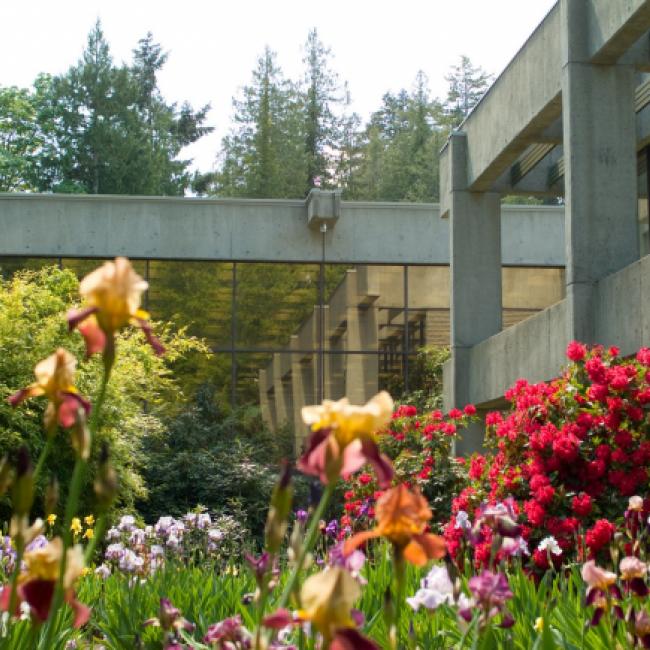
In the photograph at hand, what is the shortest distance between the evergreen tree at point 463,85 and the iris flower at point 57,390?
2160 inches

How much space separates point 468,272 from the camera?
15977 millimetres

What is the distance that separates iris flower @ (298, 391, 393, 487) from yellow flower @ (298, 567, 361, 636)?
0.16 metres

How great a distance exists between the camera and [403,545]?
137 centimetres

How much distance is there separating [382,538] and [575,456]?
168 cm

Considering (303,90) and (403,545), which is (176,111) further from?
(403,545)

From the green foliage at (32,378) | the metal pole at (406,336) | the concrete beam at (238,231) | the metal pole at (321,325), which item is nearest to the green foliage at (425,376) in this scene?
the metal pole at (406,336)

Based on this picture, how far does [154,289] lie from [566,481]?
15.2 metres

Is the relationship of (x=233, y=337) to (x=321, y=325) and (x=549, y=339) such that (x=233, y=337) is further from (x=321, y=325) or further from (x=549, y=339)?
(x=549, y=339)


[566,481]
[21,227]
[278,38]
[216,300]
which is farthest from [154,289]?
[278,38]

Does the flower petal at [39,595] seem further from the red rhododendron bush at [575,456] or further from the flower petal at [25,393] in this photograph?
the red rhododendron bush at [575,456]

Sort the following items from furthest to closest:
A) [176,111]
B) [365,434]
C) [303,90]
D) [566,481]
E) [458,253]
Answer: [303,90] → [176,111] → [458,253] → [566,481] → [365,434]

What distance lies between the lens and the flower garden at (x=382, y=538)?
1.33m

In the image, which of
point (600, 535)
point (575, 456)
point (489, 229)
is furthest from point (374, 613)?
point (489, 229)

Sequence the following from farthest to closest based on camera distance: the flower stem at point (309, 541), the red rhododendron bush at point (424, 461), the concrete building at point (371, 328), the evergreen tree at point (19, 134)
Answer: the evergreen tree at point (19, 134)
the concrete building at point (371, 328)
the red rhododendron bush at point (424, 461)
the flower stem at point (309, 541)
